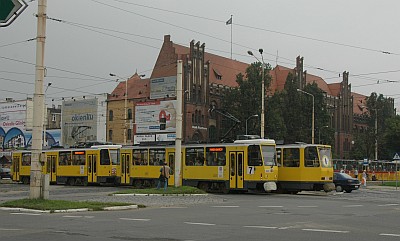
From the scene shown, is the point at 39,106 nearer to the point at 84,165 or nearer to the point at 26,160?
the point at 84,165

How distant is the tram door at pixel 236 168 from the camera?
102 feet

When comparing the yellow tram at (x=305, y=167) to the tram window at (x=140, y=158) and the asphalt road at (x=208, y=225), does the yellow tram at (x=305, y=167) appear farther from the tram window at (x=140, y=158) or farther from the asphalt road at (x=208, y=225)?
the asphalt road at (x=208, y=225)

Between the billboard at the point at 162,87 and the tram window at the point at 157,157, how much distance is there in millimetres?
41988

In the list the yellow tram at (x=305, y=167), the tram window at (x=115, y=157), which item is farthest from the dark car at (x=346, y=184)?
the tram window at (x=115, y=157)

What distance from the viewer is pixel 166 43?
85.9m

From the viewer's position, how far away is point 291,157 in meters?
Answer: 32.1

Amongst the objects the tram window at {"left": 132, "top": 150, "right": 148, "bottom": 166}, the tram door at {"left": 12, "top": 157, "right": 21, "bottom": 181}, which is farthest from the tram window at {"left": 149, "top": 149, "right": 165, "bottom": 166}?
the tram door at {"left": 12, "top": 157, "right": 21, "bottom": 181}

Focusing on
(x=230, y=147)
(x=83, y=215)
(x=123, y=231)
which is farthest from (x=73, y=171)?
(x=123, y=231)

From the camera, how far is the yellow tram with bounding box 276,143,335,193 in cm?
3133

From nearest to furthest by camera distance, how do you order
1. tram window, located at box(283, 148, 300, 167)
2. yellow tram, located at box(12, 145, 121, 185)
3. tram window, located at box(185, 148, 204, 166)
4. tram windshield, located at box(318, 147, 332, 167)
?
tram windshield, located at box(318, 147, 332, 167) → tram window, located at box(283, 148, 300, 167) → tram window, located at box(185, 148, 204, 166) → yellow tram, located at box(12, 145, 121, 185)

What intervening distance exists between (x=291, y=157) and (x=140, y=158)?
10.3m

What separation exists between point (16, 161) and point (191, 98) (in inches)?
1465

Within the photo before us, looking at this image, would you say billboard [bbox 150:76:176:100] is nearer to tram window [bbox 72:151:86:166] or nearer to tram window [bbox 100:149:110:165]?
tram window [bbox 72:151:86:166]

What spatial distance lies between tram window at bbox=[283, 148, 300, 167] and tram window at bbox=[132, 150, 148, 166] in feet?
30.3
